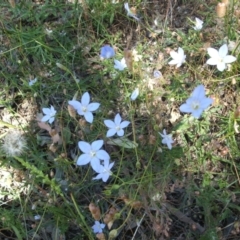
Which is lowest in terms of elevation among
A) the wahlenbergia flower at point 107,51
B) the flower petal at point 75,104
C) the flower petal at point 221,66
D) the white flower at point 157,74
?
the white flower at point 157,74

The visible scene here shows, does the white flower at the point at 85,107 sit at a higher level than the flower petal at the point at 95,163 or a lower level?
higher

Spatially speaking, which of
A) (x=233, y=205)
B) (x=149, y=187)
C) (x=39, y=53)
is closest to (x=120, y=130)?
(x=149, y=187)

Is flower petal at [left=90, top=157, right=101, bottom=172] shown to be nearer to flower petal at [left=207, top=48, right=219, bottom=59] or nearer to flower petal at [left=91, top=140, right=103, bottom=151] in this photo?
flower petal at [left=91, top=140, right=103, bottom=151]

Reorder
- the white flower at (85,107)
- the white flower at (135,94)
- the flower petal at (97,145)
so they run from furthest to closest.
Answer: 1. the white flower at (135,94)
2. the white flower at (85,107)
3. the flower petal at (97,145)

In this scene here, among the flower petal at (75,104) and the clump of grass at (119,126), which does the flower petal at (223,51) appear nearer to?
the clump of grass at (119,126)

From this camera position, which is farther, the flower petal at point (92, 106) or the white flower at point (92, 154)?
the flower petal at point (92, 106)

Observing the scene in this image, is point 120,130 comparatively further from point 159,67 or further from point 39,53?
point 39,53

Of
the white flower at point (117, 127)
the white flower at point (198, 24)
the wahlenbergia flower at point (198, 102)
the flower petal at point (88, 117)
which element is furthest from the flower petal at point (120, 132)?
the white flower at point (198, 24)
